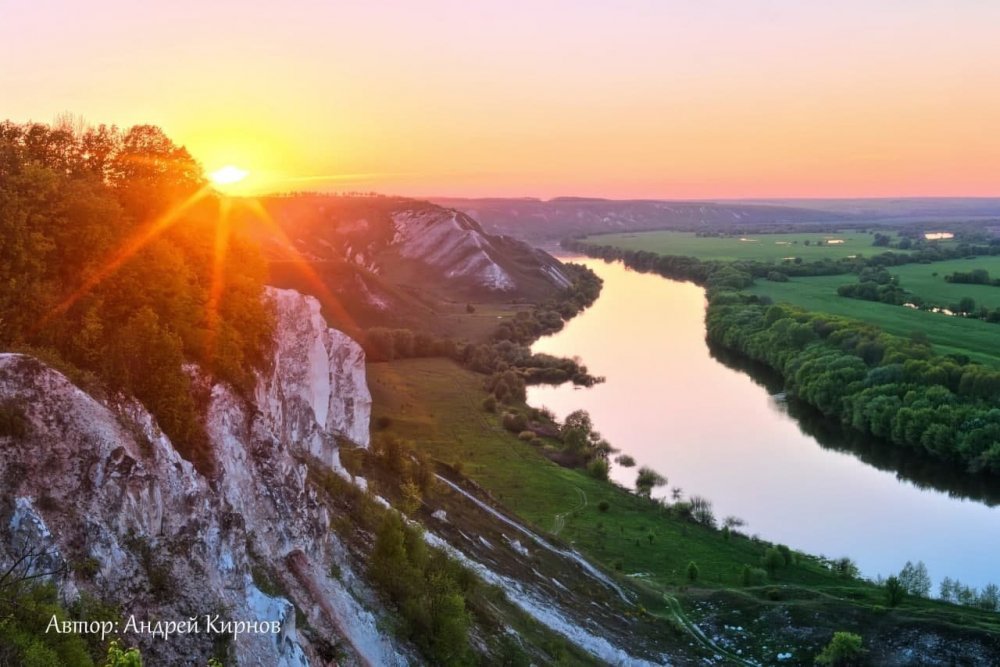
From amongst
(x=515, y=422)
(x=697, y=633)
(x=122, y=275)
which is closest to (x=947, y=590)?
(x=697, y=633)

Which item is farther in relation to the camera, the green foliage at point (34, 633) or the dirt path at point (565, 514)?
the dirt path at point (565, 514)

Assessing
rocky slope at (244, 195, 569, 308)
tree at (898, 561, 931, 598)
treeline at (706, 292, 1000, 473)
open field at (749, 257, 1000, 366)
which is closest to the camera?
tree at (898, 561, 931, 598)

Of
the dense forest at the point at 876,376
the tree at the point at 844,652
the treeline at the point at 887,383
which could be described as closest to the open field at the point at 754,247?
the dense forest at the point at 876,376

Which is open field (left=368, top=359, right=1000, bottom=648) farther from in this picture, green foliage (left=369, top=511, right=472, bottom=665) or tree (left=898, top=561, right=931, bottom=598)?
green foliage (left=369, top=511, right=472, bottom=665)

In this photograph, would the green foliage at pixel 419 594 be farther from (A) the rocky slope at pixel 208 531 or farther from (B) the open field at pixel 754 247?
(B) the open field at pixel 754 247

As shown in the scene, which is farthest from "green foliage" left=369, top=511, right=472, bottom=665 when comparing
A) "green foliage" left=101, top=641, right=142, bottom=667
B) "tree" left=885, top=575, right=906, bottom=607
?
"tree" left=885, top=575, right=906, bottom=607

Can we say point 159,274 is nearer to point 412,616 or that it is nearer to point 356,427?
point 412,616

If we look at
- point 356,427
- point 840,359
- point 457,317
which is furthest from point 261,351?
point 457,317

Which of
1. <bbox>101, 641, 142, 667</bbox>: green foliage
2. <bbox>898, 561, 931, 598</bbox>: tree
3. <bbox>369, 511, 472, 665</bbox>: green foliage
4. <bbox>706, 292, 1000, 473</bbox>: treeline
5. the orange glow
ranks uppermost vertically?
the orange glow
